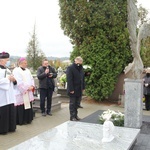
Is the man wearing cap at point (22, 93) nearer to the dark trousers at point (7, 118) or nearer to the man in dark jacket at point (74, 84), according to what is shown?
the dark trousers at point (7, 118)

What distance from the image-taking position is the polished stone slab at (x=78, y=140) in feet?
13.4

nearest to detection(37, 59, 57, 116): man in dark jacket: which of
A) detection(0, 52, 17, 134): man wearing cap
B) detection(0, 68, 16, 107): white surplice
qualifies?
detection(0, 52, 17, 134): man wearing cap

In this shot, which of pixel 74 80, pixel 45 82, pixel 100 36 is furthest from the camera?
pixel 100 36

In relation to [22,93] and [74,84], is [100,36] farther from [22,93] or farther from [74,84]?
[22,93]

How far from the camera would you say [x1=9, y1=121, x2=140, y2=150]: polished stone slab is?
407cm

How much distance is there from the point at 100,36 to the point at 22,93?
4418mm

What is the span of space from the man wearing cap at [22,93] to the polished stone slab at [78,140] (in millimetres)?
2182

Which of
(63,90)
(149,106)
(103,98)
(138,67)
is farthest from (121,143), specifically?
(63,90)

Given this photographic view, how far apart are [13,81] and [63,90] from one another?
5331mm

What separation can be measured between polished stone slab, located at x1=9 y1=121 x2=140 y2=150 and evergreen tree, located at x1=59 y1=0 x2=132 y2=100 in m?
5.28

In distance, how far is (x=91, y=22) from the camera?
10133 millimetres

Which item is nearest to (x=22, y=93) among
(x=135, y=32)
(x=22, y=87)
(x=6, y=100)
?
(x=22, y=87)

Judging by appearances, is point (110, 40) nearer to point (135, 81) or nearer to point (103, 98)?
point (103, 98)

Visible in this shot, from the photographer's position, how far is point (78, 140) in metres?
4.43
